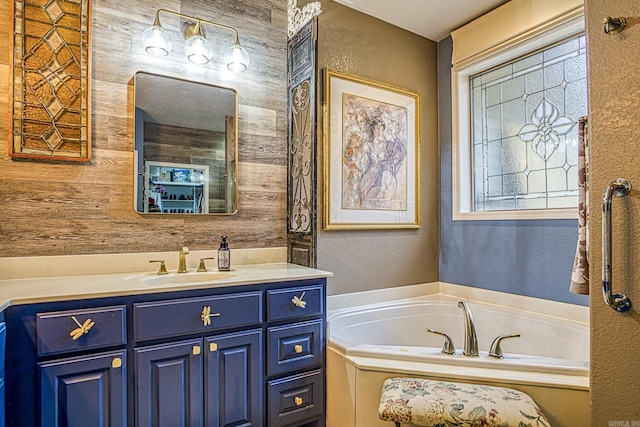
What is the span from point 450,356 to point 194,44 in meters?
2.14

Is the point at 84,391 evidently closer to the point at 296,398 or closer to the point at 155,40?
the point at 296,398

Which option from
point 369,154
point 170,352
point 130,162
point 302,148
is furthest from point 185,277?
point 369,154

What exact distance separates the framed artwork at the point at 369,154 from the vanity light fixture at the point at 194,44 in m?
0.55

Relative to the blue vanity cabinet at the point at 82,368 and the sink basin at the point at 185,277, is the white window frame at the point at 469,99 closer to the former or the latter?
the sink basin at the point at 185,277

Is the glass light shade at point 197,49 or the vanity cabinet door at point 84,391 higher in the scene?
the glass light shade at point 197,49

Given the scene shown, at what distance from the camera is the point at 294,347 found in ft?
6.17

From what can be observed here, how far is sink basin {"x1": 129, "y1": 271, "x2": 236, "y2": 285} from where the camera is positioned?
187 cm

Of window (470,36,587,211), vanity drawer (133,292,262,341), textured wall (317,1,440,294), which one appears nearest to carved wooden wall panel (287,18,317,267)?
textured wall (317,1,440,294)

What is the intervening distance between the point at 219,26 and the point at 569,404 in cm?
263

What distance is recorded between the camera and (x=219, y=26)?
7.54ft

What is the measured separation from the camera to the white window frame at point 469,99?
7.13ft

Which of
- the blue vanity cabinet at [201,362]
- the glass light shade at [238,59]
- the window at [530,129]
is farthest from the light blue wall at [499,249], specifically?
the blue vanity cabinet at [201,362]

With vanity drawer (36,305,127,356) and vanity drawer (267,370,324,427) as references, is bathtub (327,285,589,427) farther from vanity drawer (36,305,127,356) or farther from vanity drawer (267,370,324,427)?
vanity drawer (36,305,127,356)

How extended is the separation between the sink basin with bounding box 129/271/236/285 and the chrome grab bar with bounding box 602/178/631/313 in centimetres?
162
